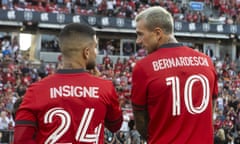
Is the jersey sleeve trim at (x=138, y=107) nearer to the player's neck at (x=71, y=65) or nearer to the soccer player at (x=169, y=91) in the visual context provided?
the soccer player at (x=169, y=91)

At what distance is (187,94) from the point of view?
12.8ft

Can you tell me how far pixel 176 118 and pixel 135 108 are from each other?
29cm

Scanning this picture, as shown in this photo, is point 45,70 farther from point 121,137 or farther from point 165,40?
point 165,40

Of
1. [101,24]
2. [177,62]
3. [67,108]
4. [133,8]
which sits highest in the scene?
[177,62]

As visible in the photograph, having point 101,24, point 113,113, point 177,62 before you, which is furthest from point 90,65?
point 101,24

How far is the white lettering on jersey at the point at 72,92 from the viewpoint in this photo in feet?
12.6

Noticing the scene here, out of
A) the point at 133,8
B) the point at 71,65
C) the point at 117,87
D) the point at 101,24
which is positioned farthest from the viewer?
the point at 133,8

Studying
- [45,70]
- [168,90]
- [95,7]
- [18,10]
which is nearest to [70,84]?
[168,90]

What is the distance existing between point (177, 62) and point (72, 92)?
742 millimetres

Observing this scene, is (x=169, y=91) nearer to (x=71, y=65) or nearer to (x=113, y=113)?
(x=113, y=113)

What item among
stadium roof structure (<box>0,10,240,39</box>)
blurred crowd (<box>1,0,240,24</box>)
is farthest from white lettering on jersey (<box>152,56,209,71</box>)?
blurred crowd (<box>1,0,240,24</box>)

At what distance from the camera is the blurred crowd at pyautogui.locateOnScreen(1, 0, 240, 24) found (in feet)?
107

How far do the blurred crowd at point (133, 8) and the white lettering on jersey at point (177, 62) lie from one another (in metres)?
28.0

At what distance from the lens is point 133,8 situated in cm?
3569
